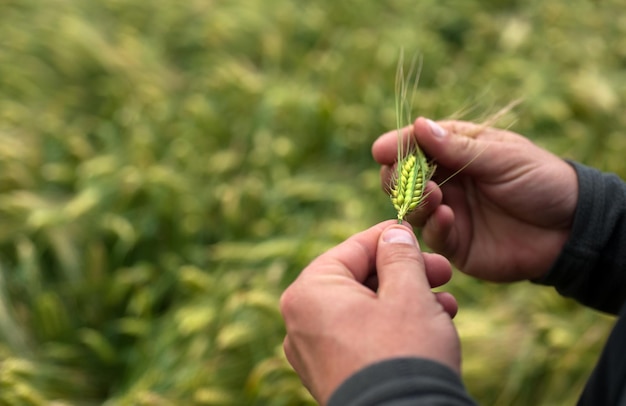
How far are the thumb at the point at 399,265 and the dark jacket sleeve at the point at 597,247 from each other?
557mm

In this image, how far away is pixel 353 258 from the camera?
1039 mm

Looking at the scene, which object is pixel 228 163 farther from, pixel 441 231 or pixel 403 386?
pixel 403 386

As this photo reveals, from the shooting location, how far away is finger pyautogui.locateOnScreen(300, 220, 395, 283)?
1.02 metres

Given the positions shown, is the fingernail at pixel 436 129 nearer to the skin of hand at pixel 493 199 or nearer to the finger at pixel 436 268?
the skin of hand at pixel 493 199

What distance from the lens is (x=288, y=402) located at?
195 centimetres

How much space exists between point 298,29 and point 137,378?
7.73ft

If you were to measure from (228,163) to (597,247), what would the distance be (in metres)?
1.85

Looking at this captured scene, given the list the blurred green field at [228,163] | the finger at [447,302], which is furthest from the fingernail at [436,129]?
the finger at [447,302]

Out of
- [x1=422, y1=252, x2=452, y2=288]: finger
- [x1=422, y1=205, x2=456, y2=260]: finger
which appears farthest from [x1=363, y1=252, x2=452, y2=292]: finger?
[x1=422, y1=205, x2=456, y2=260]: finger

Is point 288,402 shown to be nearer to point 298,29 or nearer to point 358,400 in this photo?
point 358,400

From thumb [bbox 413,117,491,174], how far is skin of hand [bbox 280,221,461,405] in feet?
1.24

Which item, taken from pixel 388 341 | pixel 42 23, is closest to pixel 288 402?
pixel 388 341

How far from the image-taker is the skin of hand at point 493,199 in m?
1.40

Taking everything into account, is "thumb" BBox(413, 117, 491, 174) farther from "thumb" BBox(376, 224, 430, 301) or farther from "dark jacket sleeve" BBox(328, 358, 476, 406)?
"dark jacket sleeve" BBox(328, 358, 476, 406)
